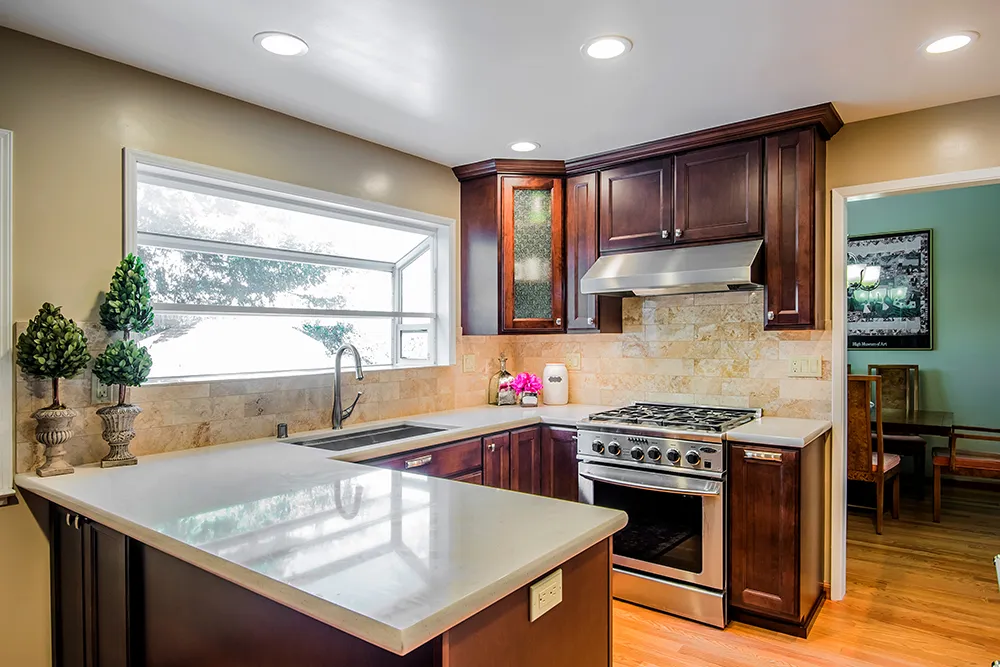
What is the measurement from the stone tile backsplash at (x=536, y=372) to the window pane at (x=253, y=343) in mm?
160

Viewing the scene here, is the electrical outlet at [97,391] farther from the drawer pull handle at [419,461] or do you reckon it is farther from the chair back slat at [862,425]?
the chair back slat at [862,425]

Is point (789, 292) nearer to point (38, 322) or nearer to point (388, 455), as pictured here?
point (388, 455)

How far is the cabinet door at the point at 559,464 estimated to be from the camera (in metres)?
3.36

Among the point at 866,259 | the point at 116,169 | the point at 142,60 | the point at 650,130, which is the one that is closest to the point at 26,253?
the point at 116,169

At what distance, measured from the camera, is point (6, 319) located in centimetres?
206

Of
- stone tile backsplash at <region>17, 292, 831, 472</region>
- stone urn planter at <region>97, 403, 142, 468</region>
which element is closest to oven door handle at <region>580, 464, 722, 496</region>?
stone tile backsplash at <region>17, 292, 831, 472</region>

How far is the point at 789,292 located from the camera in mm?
3012

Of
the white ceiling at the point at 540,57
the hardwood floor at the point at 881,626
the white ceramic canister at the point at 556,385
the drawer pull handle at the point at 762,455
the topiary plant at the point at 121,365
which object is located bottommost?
the hardwood floor at the point at 881,626

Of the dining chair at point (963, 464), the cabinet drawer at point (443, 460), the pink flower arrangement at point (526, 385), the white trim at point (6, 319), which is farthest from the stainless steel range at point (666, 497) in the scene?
the white trim at point (6, 319)

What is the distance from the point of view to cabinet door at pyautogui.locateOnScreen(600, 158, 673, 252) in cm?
336

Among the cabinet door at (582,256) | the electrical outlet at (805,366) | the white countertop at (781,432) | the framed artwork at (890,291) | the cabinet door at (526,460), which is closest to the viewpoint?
the white countertop at (781,432)

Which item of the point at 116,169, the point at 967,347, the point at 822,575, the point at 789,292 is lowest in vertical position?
the point at 822,575

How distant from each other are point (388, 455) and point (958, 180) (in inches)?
111

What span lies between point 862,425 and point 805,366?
1157 millimetres
